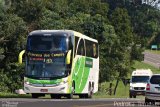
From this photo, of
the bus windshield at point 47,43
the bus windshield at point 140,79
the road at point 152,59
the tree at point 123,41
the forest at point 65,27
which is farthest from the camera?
the road at point 152,59

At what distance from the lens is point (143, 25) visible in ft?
461

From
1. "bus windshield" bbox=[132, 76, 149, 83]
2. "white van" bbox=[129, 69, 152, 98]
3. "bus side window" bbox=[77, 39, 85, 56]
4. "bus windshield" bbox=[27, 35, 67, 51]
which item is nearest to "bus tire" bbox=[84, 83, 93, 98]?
"bus side window" bbox=[77, 39, 85, 56]

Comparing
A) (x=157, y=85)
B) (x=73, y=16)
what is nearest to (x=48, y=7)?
(x=73, y=16)

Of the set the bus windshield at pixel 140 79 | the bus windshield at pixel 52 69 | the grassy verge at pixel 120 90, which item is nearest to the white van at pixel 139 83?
the bus windshield at pixel 140 79

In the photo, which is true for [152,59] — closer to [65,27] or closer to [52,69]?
[65,27]

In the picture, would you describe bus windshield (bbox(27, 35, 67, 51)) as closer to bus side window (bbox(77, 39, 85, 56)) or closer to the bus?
the bus

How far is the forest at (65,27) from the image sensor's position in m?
55.8

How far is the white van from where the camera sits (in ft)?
167

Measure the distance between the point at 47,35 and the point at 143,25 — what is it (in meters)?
107

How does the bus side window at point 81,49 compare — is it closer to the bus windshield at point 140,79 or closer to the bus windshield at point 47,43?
the bus windshield at point 47,43

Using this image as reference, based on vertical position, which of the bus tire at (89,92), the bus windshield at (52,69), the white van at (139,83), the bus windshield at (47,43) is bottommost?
the white van at (139,83)

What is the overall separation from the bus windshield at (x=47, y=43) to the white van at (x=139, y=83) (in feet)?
57.0

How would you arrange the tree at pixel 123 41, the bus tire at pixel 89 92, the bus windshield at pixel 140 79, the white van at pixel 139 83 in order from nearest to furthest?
the bus tire at pixel 89 92, the white van at pixel 139 83, the bus windshield at pixel 140 79, the tree at pixel 123 41

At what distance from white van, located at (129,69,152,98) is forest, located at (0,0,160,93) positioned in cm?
1039
